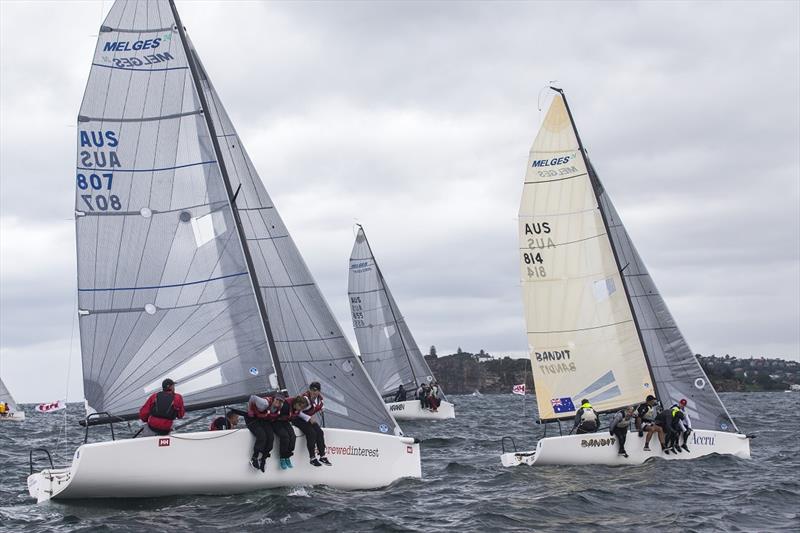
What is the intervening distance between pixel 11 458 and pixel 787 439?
2030cm

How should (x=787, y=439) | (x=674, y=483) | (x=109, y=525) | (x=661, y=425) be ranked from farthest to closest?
(x=787, y=439)
(x=661, y=425)
(x=674, y=483)
(x=109, y=525)

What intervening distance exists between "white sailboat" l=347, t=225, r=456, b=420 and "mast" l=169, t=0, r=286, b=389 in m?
29.0

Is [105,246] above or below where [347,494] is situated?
above

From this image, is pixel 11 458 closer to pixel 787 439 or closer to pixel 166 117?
pixel 166 117

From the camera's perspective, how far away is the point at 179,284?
1548 cm

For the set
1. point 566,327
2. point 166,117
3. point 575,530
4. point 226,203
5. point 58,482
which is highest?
point 166,117

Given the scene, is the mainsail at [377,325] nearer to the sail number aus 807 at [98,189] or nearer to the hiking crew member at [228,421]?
the sail number aus 807 at [98,189]

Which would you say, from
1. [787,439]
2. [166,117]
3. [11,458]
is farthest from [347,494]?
[787,439]

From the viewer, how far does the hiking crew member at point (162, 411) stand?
1402 cm

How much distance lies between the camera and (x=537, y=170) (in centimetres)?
2241

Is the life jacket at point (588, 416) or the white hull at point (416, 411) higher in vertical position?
the white hull at point (416, 411)

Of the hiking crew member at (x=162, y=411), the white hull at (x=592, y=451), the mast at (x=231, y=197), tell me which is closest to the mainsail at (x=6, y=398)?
the white hull at (x=592, y=451)

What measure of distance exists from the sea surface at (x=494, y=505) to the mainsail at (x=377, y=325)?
86.4 feet

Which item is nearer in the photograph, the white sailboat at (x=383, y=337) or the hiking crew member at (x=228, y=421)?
the hiking crew member at (x=228, y=421)
